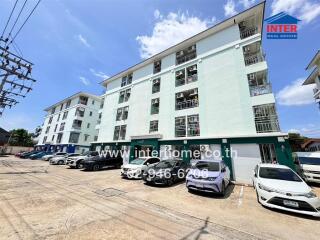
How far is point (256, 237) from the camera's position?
13.9 ft

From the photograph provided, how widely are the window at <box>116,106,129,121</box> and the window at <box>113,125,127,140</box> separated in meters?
1.40

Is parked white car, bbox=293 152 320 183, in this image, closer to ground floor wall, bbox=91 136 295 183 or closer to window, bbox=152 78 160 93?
ground floor wall, bbox=91 136 295 183

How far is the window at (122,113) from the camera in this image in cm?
2372

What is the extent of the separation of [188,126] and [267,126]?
6895 mm

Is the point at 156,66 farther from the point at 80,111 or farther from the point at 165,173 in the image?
the point at 80,111

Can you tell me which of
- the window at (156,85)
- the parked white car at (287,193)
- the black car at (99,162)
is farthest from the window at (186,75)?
the parked white car at (287,193)

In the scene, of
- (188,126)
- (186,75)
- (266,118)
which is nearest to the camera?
(266,118)

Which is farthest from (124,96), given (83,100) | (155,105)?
(83,100)

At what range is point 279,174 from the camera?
7102 millimetres

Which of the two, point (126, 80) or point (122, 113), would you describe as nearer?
point (122, 113)

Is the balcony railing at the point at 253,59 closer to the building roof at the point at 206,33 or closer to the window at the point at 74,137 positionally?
the building roof at the point at 206,33

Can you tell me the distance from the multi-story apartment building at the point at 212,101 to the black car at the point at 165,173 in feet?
13.8

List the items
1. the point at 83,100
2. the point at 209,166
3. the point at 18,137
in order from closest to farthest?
the point at 209,166
the point at 83,100
the point at 18,137

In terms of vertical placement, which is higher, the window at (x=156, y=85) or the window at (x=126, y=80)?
the window at (x=126, y=80)
